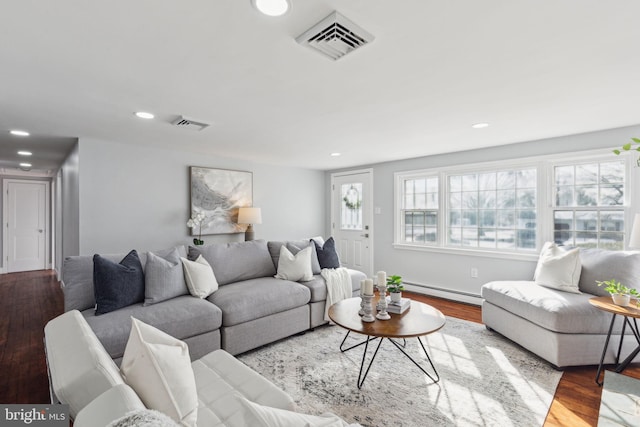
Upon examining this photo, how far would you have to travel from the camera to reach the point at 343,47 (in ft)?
5.50

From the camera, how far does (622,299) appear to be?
2.36 metres

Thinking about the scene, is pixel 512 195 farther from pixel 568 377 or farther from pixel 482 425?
pixel 482 425

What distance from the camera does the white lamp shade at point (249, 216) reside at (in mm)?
4832

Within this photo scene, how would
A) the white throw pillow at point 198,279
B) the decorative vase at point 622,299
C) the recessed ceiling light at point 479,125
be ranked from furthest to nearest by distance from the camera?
the recessed ceiling light at point 479,125
the white throw pillow at point 198,279
the decorative vase at point 622,299

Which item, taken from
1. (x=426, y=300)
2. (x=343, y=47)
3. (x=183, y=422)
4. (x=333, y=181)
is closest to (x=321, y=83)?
(x=343, y=47)

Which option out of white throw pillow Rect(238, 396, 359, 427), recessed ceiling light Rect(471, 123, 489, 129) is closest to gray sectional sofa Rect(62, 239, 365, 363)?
white throw pillow Rect(238, 396, 359, 427)

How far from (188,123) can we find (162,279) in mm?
1547

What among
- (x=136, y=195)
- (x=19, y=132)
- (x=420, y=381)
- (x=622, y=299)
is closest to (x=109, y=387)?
(x=420, y=381)

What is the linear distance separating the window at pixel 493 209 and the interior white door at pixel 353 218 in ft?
4.88

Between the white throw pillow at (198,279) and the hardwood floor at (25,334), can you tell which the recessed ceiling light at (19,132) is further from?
the white throw pillow at (198,279)

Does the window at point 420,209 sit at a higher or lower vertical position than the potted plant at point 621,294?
higher

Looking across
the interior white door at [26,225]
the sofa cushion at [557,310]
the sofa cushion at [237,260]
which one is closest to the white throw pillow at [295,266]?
the sofa cushion at [237,260]

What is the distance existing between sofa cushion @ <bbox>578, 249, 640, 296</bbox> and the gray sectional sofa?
7.70 feet

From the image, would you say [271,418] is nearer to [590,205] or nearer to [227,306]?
[227,306]
